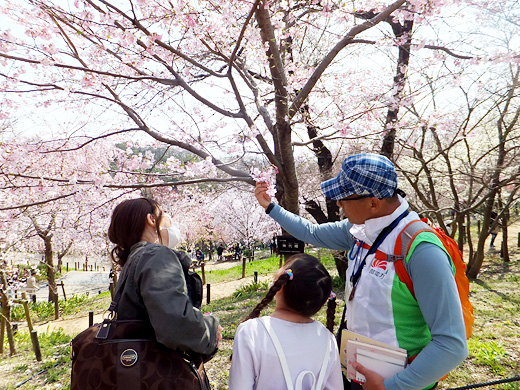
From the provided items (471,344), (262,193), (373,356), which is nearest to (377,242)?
(373,356)

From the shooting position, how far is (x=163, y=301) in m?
1.16

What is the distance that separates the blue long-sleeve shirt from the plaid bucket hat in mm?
269

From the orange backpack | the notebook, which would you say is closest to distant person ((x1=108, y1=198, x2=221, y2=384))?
the notebook

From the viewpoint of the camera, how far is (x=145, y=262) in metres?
1.25

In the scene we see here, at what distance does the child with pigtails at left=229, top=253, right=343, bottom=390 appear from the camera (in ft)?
3.91

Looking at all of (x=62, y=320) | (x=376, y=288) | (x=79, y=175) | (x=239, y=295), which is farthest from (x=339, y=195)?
(x=62, y=320)

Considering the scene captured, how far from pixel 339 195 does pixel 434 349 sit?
2.09ft

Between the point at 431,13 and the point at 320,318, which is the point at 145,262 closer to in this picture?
the point at 431,13

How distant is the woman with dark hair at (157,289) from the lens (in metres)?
1.17

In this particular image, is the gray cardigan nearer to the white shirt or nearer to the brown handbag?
the brown handbag

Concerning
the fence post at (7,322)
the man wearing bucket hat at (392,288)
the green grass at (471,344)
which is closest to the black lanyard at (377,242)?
the man wearing bucket hat at (392,288)

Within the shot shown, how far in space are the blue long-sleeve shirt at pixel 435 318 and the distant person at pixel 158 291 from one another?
73cm

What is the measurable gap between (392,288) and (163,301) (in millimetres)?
847

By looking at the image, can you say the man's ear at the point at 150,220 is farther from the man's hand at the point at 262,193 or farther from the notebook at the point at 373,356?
the notebook at the point at 373,356
